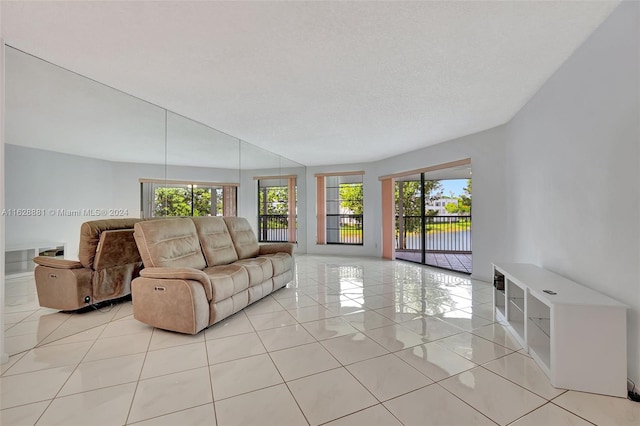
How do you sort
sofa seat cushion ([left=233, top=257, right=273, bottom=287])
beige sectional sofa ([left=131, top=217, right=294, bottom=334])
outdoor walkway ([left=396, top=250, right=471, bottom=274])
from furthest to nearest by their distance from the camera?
outdoor walkway ([left=396, top=250, right=471, bottom=274]), sofa seat cushion ([left=233, top=257, right=273, bottom=287]), beige sectional sofa ([left=131, top=217, right=294, bottom=334])

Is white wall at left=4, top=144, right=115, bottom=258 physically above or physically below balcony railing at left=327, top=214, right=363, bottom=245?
above

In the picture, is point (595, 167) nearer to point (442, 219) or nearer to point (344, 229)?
point (442, 219)

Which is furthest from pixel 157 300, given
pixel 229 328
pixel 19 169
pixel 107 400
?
pixel 19 169

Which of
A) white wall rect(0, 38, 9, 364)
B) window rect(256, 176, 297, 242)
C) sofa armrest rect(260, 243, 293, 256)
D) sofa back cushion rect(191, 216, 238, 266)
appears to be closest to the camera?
white wall rect(0, 38, 9, 364)

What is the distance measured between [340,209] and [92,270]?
5.27 meters

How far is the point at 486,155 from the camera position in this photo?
4.14 meters

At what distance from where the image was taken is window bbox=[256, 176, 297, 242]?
5.80 m

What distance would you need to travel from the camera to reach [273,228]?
6.26 meters

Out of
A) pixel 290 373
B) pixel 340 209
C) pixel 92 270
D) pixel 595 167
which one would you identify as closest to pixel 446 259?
pixel 340 209

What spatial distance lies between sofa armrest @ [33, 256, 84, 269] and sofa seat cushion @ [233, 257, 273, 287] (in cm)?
163

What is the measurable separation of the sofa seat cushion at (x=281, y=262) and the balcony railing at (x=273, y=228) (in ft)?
6.04

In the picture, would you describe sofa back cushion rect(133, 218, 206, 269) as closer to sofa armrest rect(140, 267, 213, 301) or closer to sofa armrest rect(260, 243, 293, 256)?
sofa armrest rect(140, 267, 213, 301)

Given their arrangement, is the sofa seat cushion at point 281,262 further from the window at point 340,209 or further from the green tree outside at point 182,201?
the window at point 340,209

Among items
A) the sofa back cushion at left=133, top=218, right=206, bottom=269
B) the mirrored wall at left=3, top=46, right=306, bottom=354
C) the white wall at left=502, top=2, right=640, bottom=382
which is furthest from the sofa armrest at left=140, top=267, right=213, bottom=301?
the white wall at left=502, top=2, right=640, bottom=382
